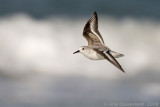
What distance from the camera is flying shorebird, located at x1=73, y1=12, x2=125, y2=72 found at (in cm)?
2202

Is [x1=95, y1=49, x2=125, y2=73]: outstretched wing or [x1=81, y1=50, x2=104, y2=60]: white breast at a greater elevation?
[x1=81, y1=50, x2=104, y2=60]: white breast

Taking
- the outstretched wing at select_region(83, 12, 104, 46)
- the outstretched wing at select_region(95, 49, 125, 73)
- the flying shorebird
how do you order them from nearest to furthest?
the outstretched wing at select_region(95, 49, 125, 73), the flying shorebird, the outstretched wing at select_region(83, 12, 104, 46)

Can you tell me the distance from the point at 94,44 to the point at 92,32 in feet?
5.99

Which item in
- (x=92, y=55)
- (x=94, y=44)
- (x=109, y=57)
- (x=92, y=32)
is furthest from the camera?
(x=92, y=32)

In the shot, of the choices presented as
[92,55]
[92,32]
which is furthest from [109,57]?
[92,32]

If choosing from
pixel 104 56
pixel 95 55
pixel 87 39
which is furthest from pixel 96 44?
pixel 104 56

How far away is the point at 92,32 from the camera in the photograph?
89.8 feet

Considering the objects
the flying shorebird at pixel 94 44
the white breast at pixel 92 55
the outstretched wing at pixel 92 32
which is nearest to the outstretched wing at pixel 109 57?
the flying shorebird at pixel 94 44

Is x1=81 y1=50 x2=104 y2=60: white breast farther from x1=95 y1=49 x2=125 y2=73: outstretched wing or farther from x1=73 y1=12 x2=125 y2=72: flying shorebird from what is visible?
x1=95 y1=49 x2=125 y2=73: outstretched wing

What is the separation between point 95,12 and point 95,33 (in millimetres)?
1669

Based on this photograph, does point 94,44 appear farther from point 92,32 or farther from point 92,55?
point 92,55

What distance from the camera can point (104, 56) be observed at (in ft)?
67.8

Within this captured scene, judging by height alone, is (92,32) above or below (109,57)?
above

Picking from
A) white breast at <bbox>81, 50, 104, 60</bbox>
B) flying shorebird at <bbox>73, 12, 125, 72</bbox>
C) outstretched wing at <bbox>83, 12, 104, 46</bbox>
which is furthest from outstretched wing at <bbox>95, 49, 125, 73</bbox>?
outstretched wing at <bbox>83, 12, 104, 46</bbox>
